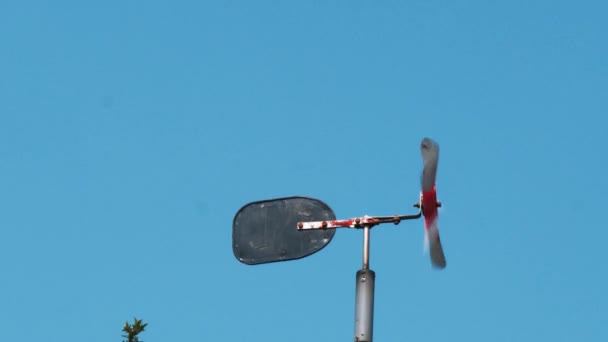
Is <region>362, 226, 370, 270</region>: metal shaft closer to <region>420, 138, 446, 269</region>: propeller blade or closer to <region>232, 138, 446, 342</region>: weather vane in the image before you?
<region>232, 138, 446, 342</region>: weather vane

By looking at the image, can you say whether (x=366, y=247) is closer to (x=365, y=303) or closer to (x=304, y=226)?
(x=365, y=303)

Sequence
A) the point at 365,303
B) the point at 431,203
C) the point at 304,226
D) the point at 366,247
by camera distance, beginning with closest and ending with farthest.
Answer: the point at 365,303 → the point at 366,247 → the point at 431,203 → the point at 304,226

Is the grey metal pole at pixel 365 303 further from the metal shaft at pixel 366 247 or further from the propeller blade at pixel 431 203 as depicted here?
the propeller blade at pixel 431 203

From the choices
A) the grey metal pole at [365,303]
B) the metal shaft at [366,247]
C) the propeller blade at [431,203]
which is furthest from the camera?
the propeller blade at [431,203]

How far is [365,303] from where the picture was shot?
23.6 feet

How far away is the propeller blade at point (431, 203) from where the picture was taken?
295 inches

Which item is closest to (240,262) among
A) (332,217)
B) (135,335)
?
(332,217)

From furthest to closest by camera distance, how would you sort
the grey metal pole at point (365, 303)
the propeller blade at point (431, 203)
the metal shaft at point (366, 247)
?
1. the propeller blade at point (431, 203)
2. the metal shaft at point (366, 247)
3. the grey metal pole at point (365, 303)

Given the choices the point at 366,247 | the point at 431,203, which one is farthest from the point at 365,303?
the point at 431,203

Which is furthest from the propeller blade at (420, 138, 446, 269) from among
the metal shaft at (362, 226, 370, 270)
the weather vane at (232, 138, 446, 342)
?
the metal shaft at (362, 226, 370, 270)

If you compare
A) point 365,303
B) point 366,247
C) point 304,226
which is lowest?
point 365,303

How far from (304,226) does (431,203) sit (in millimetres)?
953

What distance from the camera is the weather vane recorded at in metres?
7.50

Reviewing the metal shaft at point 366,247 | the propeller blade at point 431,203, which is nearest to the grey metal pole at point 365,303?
the metal shaft at point 366,247
